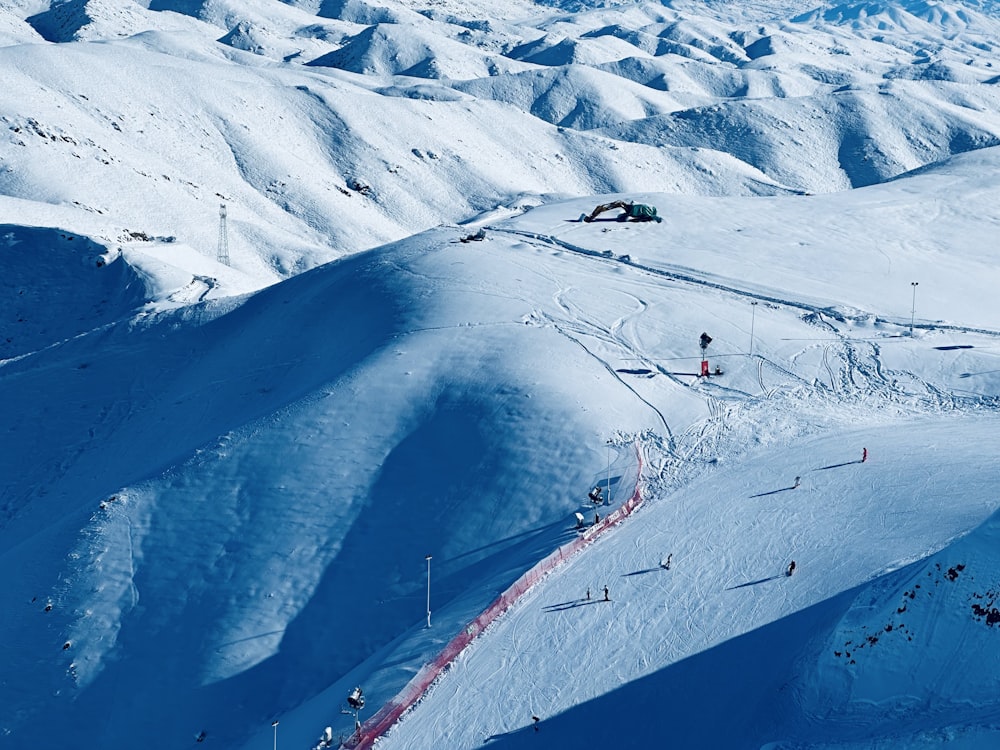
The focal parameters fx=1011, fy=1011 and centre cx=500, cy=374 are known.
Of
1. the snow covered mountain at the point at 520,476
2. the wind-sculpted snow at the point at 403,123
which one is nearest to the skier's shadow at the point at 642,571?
the snow covered mountain at the point at 520,476

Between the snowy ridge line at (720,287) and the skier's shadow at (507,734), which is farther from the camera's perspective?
the snowy ridge line at (720,287)

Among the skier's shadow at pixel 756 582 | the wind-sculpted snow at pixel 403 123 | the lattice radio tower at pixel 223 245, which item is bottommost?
the wind-sculpted snow at pixel 403 123

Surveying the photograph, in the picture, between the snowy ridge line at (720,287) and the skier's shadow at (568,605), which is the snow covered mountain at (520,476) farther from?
the snowy ridge line at (720,287)

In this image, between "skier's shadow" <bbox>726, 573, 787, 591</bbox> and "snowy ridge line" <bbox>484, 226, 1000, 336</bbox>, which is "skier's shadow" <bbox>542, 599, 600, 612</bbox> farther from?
"snowy ridge line" <bbox>484, 226, 1000, 336</bbox>

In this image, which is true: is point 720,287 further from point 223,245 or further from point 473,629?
point 223,245

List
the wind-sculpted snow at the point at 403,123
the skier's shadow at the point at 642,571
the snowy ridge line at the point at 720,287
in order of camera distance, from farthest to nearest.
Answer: the wind-sculpted snow at the point at 403,123, the snowy ridge line at the point at 720,287, the skier's shadow at the point at 642,571

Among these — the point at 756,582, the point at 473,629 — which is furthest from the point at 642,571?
the point at 473,629

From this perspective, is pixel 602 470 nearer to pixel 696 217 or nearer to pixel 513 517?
pixel 513 517

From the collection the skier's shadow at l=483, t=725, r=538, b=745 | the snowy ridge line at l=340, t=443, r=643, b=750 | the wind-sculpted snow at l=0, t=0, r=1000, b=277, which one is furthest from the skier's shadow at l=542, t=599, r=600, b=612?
the wind-sculpted snow at l=0, t=0, r=1000, b=277
